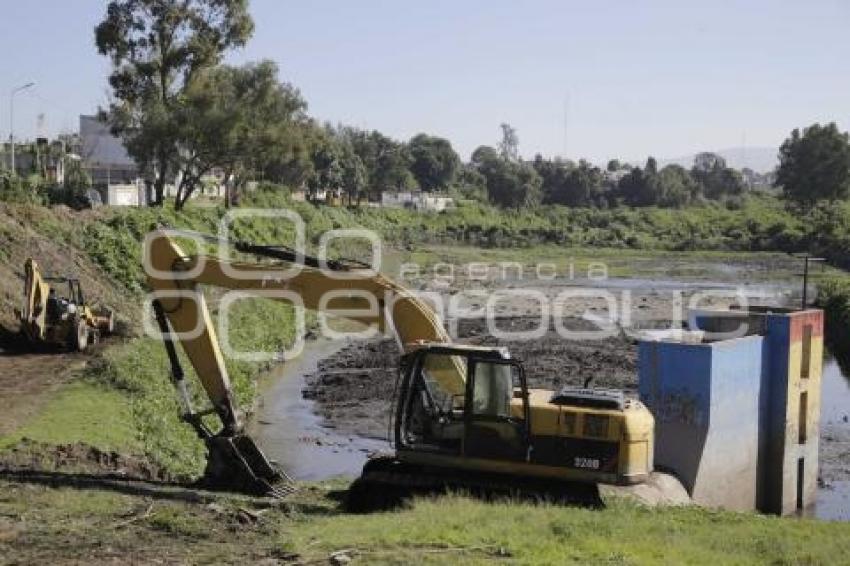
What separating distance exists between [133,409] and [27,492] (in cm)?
661

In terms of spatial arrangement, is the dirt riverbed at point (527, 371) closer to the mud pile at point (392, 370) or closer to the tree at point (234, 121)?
the mud pile at point (392, 370)

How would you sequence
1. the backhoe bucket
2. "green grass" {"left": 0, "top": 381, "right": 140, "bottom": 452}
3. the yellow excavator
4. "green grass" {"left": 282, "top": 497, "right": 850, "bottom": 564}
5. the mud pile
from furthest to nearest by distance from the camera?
1. the mud pile
2. "green grass" {"left": 0, "top": 381, "right": 140, "bottom": 452}
3. the backhoe bucket
4. the yellow excavator
5. "green grass" {"left": 282, "top": 497, "right": 850, "bottom": 564}

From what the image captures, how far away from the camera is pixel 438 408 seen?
13.2 metres

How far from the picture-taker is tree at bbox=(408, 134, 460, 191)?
469ft

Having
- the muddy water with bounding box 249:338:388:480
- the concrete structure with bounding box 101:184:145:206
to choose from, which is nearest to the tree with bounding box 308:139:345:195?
the concrete structure with bounding box 101:184:145:206

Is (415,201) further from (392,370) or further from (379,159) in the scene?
(392,370)

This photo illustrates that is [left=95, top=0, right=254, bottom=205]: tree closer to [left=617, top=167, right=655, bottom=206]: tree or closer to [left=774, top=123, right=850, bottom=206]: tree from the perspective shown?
[left=774, top=123, right=850, bottom=206]: tree

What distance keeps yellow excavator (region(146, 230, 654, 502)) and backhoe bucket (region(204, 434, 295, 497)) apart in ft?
0.06

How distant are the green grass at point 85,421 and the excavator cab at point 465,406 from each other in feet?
20.5

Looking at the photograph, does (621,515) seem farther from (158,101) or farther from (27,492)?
(158,101)

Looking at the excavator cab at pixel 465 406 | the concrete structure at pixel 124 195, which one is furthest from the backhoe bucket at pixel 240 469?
the concrete structure at pixel 124 195

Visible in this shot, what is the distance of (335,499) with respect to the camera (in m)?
14.3

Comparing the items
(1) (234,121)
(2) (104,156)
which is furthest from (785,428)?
(2) (104,156)

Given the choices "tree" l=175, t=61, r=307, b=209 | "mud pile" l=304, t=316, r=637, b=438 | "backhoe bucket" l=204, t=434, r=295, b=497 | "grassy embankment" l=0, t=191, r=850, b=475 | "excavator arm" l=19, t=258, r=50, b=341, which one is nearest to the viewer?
"backhoe bucket" l=204, t=434, r=295, b=497
